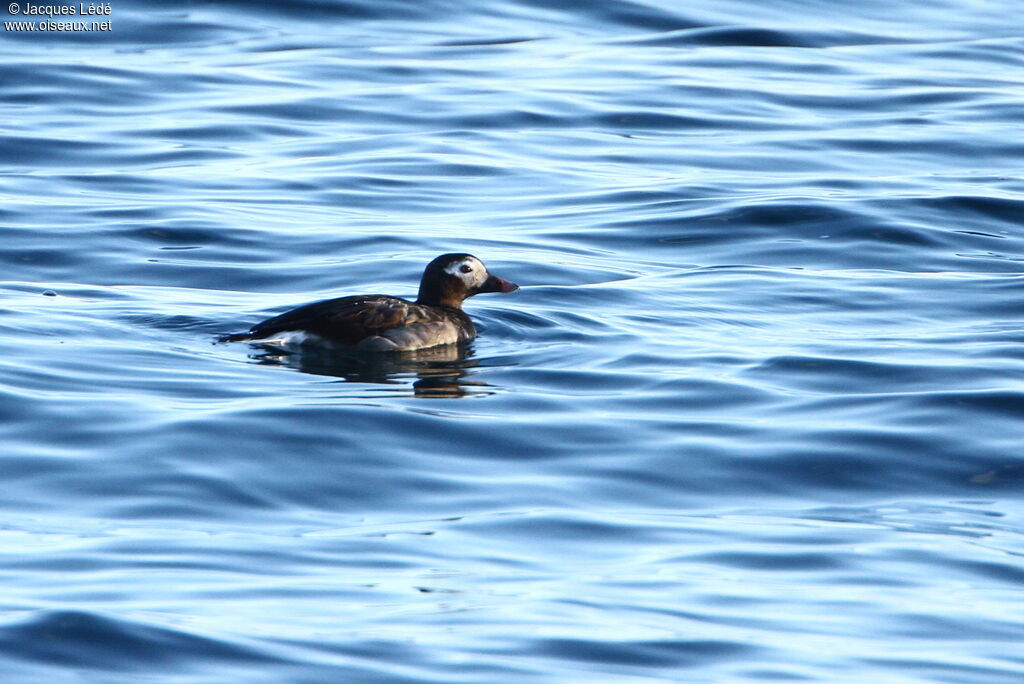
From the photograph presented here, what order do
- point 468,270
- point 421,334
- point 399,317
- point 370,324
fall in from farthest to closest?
point 468,270
point 421,334
point 399,317
point 370,324

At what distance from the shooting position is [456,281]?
12.0m

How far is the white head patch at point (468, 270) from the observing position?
39.1 feet

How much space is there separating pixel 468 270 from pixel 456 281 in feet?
0.40

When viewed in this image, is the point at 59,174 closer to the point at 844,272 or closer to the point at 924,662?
the point at 844,272

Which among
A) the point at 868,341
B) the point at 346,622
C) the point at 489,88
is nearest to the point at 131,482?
the point at 346,622

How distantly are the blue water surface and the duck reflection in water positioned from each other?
38 mm

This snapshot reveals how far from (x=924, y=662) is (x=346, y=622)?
1995 millimetres

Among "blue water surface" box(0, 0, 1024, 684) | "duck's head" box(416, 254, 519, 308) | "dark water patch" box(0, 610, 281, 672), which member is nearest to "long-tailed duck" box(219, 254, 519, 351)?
"duck's head" box(416, 254, 519, 308)

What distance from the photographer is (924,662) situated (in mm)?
6156

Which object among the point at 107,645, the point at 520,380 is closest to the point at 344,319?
the point at 520,380

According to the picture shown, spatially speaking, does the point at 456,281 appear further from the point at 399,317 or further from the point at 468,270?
the point at 399,317

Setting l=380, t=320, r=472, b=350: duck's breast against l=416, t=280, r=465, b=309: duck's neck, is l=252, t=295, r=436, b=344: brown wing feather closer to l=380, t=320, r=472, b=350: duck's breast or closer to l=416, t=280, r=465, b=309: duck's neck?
l=380, t=320, r=472, b=350: duck's breast

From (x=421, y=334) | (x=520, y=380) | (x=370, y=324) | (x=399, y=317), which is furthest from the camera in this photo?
(x=421, y=334)

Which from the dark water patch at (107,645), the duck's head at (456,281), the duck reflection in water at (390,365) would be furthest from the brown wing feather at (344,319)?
the dark water patch at (107,645)
